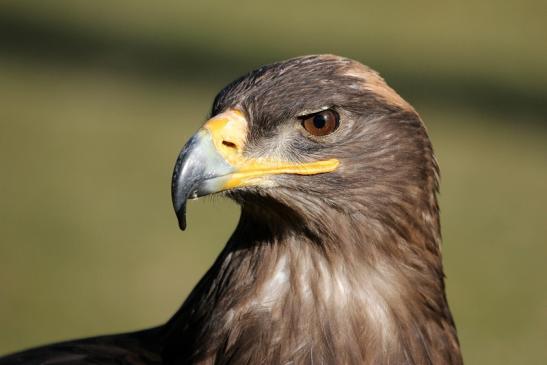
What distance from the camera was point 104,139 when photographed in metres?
6.33

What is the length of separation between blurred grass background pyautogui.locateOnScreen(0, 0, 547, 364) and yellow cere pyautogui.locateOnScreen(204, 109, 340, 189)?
8.63 ft

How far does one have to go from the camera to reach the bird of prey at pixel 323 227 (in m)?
2.75

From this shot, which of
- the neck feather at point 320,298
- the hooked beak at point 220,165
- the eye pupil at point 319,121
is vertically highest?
the eye pupil at point 319,121

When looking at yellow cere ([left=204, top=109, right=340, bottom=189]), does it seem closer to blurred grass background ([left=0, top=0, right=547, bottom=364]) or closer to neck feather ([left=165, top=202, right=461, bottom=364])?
neck feather ([left=165, top=202, right=461, bottom=364])

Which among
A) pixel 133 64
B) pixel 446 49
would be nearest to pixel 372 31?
pixel 446 49

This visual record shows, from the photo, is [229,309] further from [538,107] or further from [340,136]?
[538,107]

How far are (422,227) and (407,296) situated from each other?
0.18 m

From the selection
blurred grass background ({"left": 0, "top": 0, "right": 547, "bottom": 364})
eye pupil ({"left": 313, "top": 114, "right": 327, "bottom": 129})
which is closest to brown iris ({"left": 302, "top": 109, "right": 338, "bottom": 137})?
eye pupil ({"left": 313, "top": 114, "right": 327, "bottom": 129})

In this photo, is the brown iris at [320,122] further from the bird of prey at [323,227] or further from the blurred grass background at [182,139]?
the blurred grass background at [182,139]

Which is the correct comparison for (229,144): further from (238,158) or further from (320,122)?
(320,122)

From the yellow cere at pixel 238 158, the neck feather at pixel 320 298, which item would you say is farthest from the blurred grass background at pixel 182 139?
the yellow cere at pixel 238 158

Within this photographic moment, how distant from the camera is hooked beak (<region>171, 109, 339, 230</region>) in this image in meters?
2.61

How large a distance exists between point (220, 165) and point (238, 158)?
0.06 metres

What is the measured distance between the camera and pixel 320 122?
278 cm
